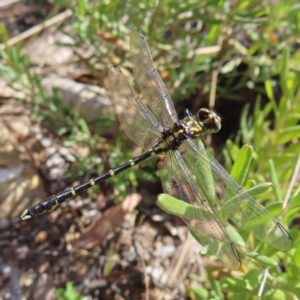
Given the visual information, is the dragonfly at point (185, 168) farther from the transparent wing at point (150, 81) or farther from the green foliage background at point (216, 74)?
the green foliage background at point (216, 74)

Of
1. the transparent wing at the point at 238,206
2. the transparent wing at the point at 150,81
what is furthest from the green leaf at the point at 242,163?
the transparent wing at the point at 150,81

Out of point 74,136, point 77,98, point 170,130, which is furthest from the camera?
point 77,98

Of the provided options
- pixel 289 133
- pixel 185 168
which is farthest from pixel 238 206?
pixel 289 133

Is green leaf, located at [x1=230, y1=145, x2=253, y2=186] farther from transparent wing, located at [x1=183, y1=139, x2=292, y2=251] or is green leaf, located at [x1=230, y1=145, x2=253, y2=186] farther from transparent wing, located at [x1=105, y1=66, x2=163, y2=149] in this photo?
transparent wing, located at [x1=105, y1=66, x2=163, y2=149]

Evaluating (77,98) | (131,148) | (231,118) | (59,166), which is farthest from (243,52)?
(59,166)

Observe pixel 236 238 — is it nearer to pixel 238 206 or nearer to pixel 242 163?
pixel 238 206

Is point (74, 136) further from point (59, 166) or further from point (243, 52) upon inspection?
point (243, 52)
